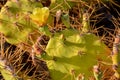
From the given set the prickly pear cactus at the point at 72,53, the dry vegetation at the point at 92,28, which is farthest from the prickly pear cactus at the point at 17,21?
the prickly pear cactus at the point at 72,53

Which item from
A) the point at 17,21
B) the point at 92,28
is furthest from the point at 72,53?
the point at 92,28

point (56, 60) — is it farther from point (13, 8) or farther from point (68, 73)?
point (13, 8)

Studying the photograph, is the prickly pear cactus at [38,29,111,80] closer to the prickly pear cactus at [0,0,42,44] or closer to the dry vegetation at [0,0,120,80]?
the dry vegetation at [0,0,120,80]

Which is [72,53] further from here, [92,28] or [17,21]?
[92,28]

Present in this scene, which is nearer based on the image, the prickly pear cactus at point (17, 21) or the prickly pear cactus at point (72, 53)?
the prickly pear cactus at point (72, 53)

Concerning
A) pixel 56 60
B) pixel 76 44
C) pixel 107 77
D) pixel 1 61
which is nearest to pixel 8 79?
pixel 1 61

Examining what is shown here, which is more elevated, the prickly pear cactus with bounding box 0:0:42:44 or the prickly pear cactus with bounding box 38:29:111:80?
the prickly pear cactus with bounding box 0:0:42:44

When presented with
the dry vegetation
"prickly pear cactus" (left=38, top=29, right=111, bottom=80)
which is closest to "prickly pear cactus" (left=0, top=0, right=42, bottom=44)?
the dry vegetation

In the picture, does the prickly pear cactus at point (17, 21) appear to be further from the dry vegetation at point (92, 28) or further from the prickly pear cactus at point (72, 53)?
the prickly pear cactus at point (72, 53)
